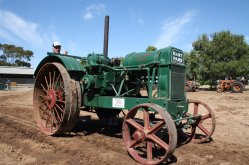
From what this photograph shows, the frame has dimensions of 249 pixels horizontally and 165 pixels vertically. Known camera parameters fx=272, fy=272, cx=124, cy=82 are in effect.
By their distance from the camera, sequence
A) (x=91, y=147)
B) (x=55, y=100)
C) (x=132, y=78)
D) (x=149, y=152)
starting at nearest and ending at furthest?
(x=149, y=152) → (x=91, y=147) → (x=55, y=100) → (x=132, y=78)

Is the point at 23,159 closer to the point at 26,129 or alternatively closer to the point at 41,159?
the point at 41,159

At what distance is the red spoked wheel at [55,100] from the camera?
5.47 m

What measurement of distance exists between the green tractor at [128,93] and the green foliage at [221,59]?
21.7 metres

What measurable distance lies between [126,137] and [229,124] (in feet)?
15.3

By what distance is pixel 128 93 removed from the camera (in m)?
6.20

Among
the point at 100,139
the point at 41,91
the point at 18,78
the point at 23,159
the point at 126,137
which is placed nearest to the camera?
the point at 23,159

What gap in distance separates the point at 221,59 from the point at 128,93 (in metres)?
23.3

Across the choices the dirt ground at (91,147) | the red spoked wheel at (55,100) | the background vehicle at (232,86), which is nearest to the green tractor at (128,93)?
the red spoked wheel at (55,100)

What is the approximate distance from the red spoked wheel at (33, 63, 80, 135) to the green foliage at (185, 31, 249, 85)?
877 inches

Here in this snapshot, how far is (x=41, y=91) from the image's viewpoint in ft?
22.7

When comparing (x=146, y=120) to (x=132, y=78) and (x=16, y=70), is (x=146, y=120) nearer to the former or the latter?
(x=132, y=78)

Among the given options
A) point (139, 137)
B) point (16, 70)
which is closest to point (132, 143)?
point (139, 137)

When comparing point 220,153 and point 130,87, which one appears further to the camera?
point 130,87

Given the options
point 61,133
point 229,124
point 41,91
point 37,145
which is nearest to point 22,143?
point 37,145
